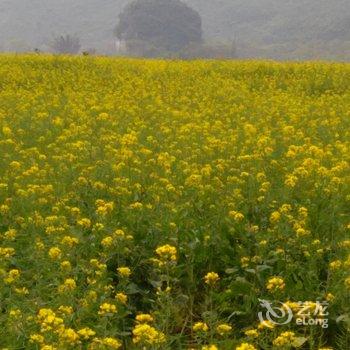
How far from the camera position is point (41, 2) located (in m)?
152

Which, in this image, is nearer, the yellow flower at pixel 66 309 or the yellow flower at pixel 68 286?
the yellow flower at pixel 66 309

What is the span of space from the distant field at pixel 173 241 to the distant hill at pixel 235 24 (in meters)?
69.0

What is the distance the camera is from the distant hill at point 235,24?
9008 cm

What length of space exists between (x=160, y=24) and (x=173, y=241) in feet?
279

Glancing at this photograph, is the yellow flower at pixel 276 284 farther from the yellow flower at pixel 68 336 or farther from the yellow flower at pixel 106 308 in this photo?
the yellow flower at pixel 68 336

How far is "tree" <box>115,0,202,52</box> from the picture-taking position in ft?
282

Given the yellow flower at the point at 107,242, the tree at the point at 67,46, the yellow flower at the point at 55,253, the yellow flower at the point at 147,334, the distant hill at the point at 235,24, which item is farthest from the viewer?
the distant hill at the point at 235,24

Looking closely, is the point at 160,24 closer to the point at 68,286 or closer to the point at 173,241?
the point at 173,241

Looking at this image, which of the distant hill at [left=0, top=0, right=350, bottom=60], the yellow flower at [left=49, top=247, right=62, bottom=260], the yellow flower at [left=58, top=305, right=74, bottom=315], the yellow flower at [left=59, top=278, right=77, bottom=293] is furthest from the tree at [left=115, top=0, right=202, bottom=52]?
the yellow flower at [left=58, top=305, right=74, bottom=315]

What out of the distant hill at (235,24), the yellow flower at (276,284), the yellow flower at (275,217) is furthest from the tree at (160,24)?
the yellow flower at (276,284)

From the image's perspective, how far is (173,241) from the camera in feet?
16.0

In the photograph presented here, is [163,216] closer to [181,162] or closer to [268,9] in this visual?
[181,162]

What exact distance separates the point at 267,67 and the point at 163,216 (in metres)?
14.2

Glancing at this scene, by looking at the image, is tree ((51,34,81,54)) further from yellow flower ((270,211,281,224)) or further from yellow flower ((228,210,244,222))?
yellow flower ((270,211,281,224))
